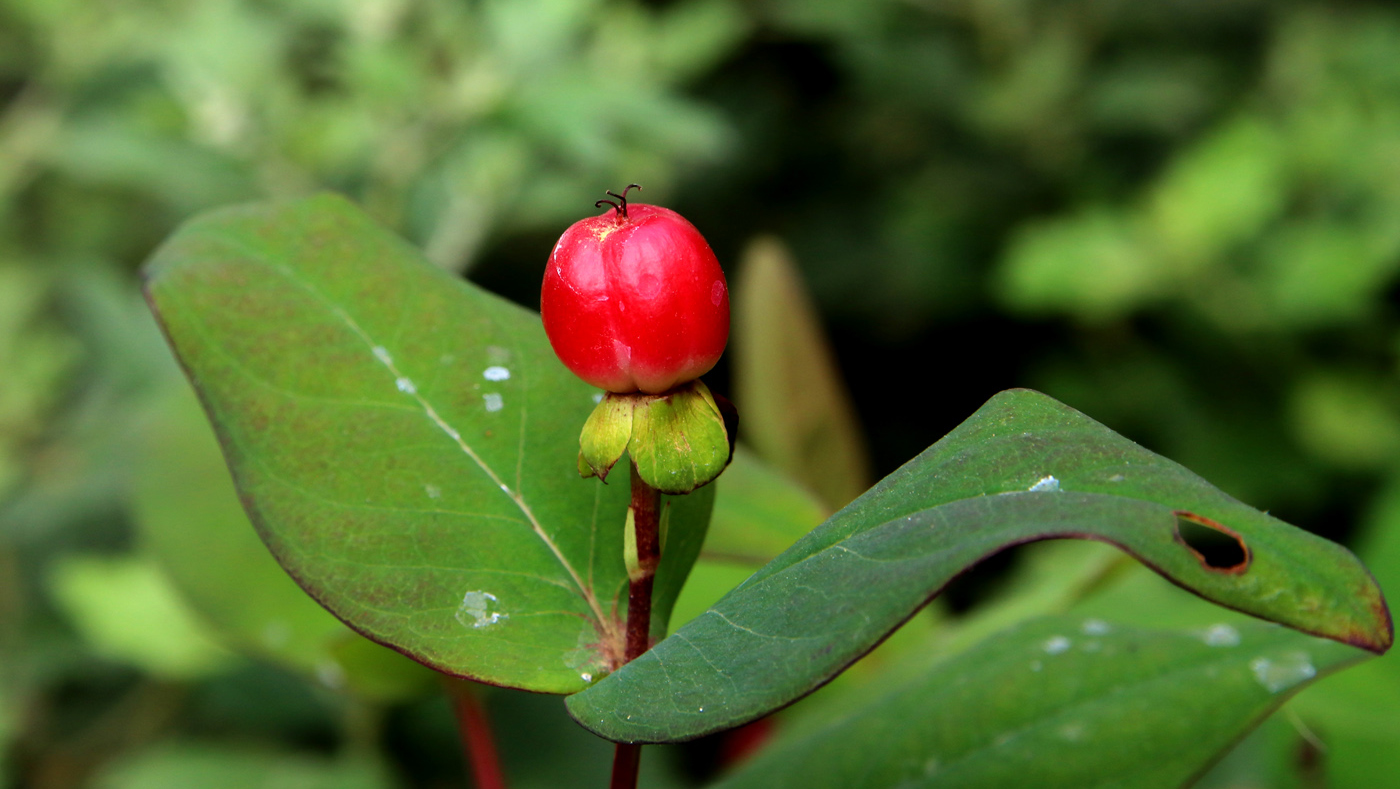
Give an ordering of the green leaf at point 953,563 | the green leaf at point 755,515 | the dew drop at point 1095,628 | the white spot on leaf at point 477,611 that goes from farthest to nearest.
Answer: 1. the green leaf at point 755,515
2. the dew drop at point 1095,628
3. the white spot on leaf at point 477,611
4. the green leaf at point 953,563

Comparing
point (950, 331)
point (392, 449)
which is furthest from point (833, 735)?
point (950, 331)

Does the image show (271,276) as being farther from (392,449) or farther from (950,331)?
(950,331)

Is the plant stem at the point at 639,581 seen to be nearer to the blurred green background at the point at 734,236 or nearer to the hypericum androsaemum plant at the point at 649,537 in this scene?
the hypericum androsaemum plant at the point at 649,537

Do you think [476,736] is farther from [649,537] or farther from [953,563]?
[953,563]

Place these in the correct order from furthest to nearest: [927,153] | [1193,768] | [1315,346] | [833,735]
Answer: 1. [927,153]
2. [1315,346]
3. [833,735]
4. [1193,768]

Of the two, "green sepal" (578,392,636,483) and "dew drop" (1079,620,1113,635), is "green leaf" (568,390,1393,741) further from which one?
"dew drop" (1079,620,1113,635)

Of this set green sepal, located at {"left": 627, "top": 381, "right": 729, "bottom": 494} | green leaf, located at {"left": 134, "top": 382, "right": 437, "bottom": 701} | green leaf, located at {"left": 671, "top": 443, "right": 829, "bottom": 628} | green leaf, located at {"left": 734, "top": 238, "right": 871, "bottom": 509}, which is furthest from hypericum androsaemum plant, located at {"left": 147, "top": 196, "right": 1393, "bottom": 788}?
green leaf, located at {"left": 734, "top": 238, "right": 871, "bottom": 509}

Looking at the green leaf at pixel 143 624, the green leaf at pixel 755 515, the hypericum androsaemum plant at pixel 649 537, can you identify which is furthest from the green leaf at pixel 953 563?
the green leaf at pixel 143 624
